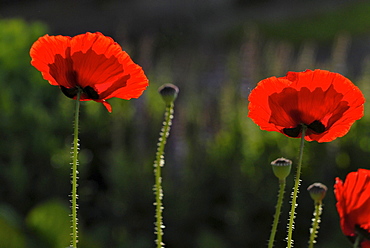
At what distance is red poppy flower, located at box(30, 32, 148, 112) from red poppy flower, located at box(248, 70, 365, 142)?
0.19 m

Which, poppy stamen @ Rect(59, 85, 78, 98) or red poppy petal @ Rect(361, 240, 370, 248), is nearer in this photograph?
red poppy petal @ Rect(361, 240, 370, 248)

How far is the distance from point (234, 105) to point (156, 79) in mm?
1083

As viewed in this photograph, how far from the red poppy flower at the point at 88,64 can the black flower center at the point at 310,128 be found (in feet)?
0.77

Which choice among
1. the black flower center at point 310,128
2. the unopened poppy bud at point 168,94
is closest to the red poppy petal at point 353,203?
the black flower center at point 310,128

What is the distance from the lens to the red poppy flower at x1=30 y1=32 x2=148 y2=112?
36.5 inches

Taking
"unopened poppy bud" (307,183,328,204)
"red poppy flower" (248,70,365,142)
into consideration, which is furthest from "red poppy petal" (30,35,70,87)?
"unopened poppy bud" (307,183,328,204)

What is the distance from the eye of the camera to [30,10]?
16219mm

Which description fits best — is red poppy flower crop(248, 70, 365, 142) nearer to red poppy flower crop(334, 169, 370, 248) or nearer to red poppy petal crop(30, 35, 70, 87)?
red poppy flower crop(334, 169, 370, 248)

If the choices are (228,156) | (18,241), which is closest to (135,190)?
(228,156)

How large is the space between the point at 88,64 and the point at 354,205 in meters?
0.44

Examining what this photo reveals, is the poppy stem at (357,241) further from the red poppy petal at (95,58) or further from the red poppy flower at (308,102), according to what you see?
the red poppy petal at (95,58)

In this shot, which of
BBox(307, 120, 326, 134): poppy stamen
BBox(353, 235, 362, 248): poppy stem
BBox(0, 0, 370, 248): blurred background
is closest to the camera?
BBox(353, 235, 362, 248): poppy stem

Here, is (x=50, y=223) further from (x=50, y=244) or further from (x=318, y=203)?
(x=318, y=203)

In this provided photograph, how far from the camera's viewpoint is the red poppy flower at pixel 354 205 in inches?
33.2
